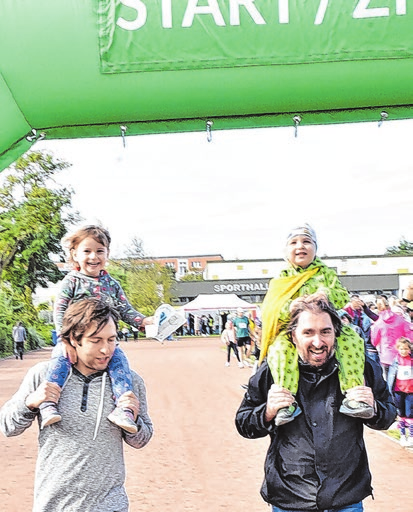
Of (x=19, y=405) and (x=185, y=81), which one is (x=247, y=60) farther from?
(x=19, y=405)

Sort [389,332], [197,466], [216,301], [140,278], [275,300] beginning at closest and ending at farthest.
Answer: [275,300]
[197,466]
[140,278]
[389,332]
[216,301]

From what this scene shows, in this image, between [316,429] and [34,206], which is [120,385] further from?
[34,206]

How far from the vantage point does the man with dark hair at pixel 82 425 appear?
2.78 metres

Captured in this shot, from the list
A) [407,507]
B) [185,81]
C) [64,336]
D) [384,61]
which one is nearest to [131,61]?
[185,81]

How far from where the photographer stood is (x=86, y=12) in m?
3.60

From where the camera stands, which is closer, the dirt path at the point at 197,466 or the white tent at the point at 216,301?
the dirt path at the point at 197,466

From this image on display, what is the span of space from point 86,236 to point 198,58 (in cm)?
103

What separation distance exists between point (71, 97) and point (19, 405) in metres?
1.62

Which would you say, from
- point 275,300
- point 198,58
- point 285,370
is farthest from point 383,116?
point 285,370

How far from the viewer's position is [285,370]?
2.89 m

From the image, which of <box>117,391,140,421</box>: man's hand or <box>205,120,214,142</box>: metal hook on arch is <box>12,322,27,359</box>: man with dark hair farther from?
<box>117,391,140,421</box>: man's hand

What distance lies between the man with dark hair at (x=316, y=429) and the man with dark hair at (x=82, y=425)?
534 mm

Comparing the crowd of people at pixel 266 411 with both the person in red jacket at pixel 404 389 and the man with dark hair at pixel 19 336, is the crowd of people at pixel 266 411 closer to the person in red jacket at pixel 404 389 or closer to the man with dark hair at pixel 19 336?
the person in red jacket at pixel 404 389

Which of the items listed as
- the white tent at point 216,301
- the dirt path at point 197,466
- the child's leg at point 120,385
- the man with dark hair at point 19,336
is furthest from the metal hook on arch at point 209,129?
the man with dark hair at point 19,336
